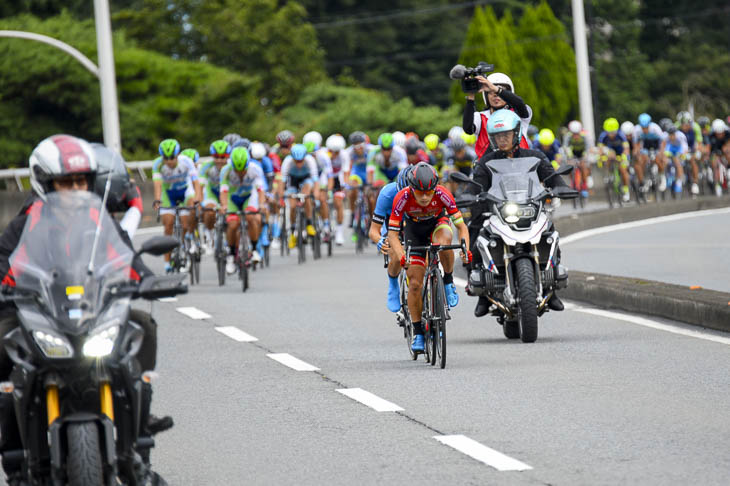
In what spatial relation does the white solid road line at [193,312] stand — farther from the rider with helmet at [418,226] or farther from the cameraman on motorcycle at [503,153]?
the rider with helmet at [418,226]

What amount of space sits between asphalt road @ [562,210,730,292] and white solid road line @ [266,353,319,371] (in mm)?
5322

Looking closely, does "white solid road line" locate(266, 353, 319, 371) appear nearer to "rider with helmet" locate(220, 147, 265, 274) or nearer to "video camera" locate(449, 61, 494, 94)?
"video camera" locate(449, 61, 494, 94)

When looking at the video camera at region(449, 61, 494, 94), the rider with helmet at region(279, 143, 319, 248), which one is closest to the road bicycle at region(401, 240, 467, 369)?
the video camera at region(449, 61, 494, 94)

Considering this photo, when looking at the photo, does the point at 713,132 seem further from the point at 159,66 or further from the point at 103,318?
the point at 103,318

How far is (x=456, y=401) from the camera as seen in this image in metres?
10.2

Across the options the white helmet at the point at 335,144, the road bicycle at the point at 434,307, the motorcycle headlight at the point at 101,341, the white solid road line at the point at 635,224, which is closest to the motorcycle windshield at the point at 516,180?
the road bicycle at the point at 434,307

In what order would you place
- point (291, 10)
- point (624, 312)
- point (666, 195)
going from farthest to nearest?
point (291, 10), point (666, 195), point (624, 312)

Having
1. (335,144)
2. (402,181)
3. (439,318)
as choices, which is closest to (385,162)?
(335,144)

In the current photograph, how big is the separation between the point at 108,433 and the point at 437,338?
5.72 m

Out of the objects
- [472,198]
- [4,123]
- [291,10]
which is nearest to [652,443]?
[472,198]

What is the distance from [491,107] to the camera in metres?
14.8

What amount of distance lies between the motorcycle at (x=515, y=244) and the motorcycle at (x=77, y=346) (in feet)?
22.1

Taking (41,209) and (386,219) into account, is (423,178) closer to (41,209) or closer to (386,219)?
(386,219)

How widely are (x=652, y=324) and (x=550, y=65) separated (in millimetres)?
67607
